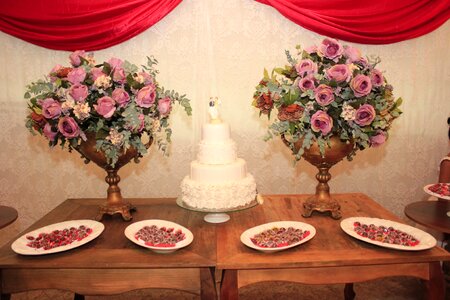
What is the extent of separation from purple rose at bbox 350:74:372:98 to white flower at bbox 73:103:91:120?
1288mm

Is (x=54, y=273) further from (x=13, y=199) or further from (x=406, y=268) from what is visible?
(x=13, y=199)

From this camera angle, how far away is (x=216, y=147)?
226 cm

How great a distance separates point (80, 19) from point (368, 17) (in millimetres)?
2294

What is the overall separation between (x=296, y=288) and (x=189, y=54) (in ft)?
6.86

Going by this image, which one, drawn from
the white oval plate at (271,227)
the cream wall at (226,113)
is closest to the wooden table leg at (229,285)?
the white oval plate at (271,227)

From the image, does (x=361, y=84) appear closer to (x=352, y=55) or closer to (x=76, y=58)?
(x=352, y=55)

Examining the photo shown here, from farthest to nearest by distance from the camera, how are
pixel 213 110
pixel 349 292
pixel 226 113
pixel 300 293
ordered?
pixel 226 113 → pixel 300 293 → pixel 349 292 → pixel 213 110

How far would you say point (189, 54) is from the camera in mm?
3459

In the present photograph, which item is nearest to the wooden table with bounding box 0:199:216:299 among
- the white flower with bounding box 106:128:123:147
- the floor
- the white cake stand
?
the white cake stand

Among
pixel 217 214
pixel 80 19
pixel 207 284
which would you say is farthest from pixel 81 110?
pixel 80 19

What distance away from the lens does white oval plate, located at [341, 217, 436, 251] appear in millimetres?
1829

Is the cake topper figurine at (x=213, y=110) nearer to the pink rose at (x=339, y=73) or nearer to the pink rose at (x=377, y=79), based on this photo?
the pink rose at (x=339, y=73)

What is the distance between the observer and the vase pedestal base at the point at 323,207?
7.44 ft

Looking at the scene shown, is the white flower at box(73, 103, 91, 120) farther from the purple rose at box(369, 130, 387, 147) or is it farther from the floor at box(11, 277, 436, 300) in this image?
the floor at box(11, 277, 436, 300)
